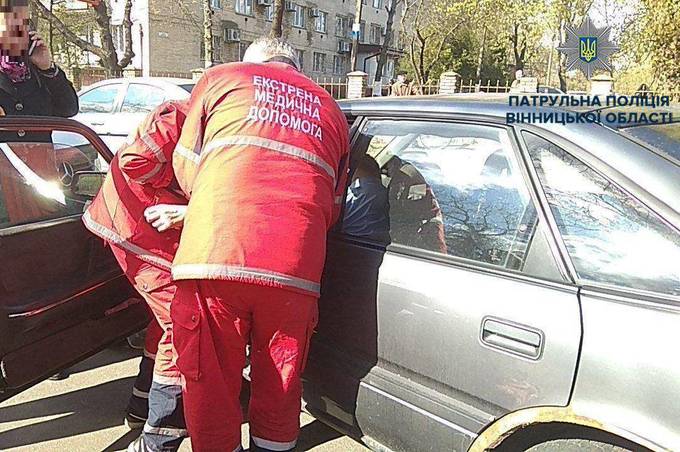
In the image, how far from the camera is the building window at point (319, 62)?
43312 millimetres

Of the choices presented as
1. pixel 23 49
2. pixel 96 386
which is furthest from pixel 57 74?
pixel 96 386

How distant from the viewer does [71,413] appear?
309 centimetres

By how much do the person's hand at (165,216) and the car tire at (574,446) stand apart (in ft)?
4.84

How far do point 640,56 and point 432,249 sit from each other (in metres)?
9.74

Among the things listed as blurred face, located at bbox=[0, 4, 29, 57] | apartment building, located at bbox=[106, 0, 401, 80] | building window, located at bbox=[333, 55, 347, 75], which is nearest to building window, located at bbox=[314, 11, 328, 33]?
apartment building, located at bbox=[106, 0, 401, 80]

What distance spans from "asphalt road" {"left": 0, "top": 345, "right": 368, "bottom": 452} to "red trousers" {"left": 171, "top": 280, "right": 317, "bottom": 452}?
2.30 ft

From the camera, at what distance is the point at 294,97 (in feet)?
7.06

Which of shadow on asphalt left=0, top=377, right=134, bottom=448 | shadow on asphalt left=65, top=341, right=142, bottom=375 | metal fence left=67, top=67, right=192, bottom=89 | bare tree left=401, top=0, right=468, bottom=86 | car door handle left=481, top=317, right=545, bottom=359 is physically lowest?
shadow on asphalt left=65, top=341, right=142, bottom=375

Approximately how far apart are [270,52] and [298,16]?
4030cm

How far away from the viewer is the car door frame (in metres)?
1.81

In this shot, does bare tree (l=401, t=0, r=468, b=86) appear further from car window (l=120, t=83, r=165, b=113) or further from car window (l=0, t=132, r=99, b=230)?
car window (l=0, t=132, r=99, b=230)

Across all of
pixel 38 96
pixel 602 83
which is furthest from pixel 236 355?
pixel 602 83

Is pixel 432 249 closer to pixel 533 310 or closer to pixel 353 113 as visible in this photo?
pixel 533 310

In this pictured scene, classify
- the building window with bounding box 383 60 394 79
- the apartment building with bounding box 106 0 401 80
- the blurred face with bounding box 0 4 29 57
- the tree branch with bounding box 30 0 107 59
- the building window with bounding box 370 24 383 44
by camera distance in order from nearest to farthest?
the blurred face with bounding box 0 4 29 57, the tree branch with bounding box 30 0 107 59, the apartment building with bounding box 106 0 401 80, the building window with bounding box 370 24 383 44, the building window with bounding box 383 60 394 79
